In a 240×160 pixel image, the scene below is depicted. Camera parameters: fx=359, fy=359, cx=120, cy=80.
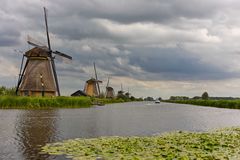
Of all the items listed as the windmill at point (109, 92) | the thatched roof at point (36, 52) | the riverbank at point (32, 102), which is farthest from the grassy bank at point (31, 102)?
the windmill at point (109, 92)

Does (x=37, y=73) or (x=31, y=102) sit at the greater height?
(x=37, y=73)

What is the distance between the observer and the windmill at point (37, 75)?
198 feet

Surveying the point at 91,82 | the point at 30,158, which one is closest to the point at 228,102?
the point at 91,82

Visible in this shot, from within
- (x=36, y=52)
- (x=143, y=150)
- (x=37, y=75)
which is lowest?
(x=143, y=150)

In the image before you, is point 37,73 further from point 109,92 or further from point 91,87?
point 109,92

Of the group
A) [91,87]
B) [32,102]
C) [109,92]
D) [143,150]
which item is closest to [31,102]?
[32,102]

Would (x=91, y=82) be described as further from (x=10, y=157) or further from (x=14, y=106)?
(x=10, y=157)

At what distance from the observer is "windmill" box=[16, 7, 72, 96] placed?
2376 inches

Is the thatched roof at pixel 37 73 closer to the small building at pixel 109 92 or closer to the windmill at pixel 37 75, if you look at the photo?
the windmill at pixel 37 75

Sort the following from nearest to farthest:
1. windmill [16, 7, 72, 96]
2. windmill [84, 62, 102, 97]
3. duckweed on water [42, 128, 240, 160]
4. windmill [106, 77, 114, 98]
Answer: duckweed on water [42, 128, 240, 160]
windmill [16, 7, 72, 96]
windmill [84, 62, 102, 97]
windmill [106, 77, 114, 98]

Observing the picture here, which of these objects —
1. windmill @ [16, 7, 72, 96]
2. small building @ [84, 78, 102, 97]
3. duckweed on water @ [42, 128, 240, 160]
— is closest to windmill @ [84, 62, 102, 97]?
small building @ [84, 78, 102, 97]

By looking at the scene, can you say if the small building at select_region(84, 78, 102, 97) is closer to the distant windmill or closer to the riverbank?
the distant windmill

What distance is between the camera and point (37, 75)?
199ft

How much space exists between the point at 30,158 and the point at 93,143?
382cm
